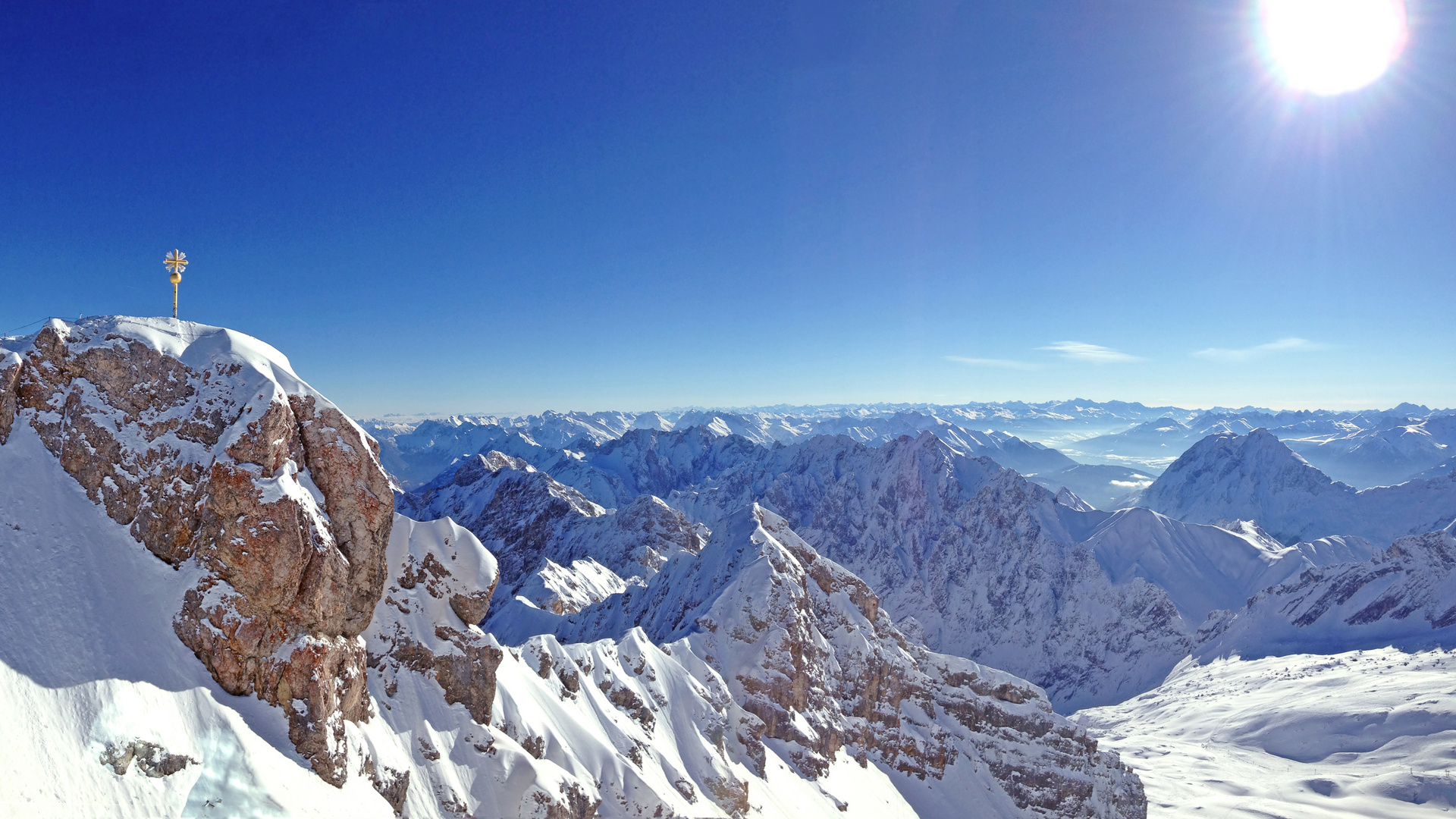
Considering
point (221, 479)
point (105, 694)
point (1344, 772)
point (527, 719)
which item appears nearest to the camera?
point (105, 694)

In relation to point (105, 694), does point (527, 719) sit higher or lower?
lower

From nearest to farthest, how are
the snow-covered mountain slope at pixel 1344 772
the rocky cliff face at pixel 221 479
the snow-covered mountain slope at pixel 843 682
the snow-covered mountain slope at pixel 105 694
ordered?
the snow-covered mountain slope at pixel 105 694 → the rocky cliff face at pixel 221 479 → the snow-covered mountain slope at pixel 843 682 → the snow-covered mountain slope at pixel 1344 772

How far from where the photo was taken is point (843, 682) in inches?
5428

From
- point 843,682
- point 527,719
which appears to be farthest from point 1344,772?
point 527,719

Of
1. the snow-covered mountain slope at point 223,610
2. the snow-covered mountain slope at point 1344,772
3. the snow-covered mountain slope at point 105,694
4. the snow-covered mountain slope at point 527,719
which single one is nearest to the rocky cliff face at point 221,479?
the snow-covered mountain slope at point 223,610

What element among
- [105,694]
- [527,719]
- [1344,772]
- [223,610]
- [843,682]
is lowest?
[1344,772]

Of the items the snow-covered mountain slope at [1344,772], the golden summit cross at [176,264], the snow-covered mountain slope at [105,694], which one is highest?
the golden summit cross at [176,264]

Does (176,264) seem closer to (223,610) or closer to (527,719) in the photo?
(223,610)

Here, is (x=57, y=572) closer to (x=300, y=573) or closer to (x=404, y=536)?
(x=300, y=573)

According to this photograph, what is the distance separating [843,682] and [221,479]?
413ft

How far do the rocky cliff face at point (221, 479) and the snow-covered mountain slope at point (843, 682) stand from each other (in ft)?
241

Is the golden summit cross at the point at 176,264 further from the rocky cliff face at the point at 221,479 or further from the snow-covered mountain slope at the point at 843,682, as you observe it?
the snow-covered mountain slope at the point at 843,682

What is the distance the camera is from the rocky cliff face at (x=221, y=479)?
1620 inches

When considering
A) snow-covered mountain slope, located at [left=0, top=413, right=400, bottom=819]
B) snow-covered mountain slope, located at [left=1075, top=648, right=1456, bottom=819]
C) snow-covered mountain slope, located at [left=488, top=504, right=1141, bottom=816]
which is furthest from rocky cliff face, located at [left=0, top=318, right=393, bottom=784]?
snow-covered mountain slope, located at [left=1075, top=648, right=1456, bottom=819]
